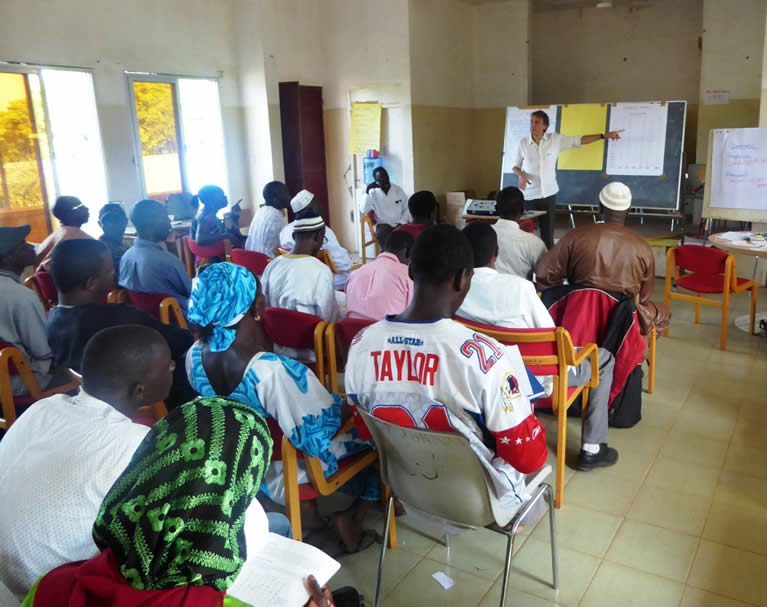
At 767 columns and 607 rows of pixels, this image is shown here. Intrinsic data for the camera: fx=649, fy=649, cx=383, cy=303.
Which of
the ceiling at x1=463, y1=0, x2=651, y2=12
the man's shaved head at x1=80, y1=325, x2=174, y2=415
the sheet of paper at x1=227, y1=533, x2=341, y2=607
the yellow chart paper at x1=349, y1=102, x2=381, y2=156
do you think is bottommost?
the sheet of paper at x1=227, y1=533, x2=341, y2=607

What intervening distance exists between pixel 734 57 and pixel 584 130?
66.9 inches

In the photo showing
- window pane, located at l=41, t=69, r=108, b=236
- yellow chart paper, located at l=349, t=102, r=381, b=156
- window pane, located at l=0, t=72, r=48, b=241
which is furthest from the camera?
yellow chart paper, located at l=349, t=102, r=381, b=156

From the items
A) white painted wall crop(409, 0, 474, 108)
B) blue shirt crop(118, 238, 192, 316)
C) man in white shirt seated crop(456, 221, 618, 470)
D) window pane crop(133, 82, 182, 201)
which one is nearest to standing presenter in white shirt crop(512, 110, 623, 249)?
white painted wall crop(409, 0, 474, 108)

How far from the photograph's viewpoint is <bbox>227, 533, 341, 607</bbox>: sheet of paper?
43.1 inches

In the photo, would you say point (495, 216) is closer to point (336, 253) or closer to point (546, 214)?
point (546, 214)

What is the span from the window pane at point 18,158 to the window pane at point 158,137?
1122mm

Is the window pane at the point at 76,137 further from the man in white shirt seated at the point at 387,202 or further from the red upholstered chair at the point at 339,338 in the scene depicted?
the red upholstered chair at the point at 339,338

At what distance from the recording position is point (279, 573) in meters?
1.15

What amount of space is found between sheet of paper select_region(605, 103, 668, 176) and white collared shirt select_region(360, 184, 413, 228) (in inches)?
90.8

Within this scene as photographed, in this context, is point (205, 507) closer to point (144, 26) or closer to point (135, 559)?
point (135, 559)

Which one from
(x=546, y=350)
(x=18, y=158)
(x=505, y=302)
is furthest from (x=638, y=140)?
(x=18, y=158)

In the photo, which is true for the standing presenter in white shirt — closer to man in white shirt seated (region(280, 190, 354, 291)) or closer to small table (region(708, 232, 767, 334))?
small table (region(708, 232, 767, 334))

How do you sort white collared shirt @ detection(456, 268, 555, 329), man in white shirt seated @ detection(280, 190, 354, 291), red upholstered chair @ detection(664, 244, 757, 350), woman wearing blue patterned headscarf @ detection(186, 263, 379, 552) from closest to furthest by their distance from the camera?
woman wearing blue patterned headscarf @ detection(186, 263, 379, 552) < white collared shirt @ detection(456, 268, 555, 329) < red upholstered chair @ detection(664, 244, 757, 350) < man in white shirt seated @ detection(280, 190, 354, 291)

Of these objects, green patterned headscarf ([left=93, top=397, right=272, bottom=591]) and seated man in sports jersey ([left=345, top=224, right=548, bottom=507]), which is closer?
green patterned headscarf ([left=93, top=397, right=272, bottom=591])
